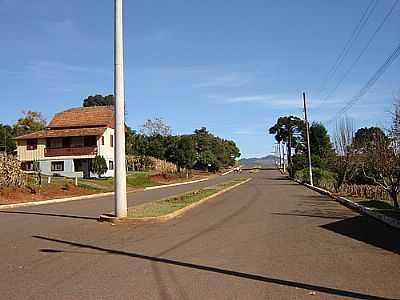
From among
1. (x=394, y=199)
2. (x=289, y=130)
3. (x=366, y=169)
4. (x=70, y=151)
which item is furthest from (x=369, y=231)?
(x=289, y=130)

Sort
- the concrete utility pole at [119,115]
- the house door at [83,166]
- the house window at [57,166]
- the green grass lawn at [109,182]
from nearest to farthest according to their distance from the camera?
the concrete utility pole at [119,115], the green grass lawn at [109,182], the house door at [83,166], the house window at [57,166]

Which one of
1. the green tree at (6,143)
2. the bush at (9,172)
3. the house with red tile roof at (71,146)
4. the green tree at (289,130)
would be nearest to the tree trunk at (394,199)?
the bush at (9,172)

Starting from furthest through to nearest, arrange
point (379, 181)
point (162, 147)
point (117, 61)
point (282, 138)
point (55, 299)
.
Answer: point (282, 138)
point (162, 147)
point (379, 181)
point (117, 61)
point (55, 299)

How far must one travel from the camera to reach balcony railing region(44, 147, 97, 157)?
54.4m

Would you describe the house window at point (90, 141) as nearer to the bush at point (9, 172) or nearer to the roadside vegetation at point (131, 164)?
the roadside vegetation at point (131, 164)

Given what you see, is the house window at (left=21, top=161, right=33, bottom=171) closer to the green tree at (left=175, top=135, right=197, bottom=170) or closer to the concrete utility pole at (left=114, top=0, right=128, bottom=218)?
the green tree at (left=175, top=135, right=197, bottom=170)

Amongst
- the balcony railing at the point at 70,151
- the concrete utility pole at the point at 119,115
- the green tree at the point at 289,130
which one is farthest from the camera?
the green tree at the point at 289,130

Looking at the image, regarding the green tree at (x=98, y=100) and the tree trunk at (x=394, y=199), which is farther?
the green tree at (x=98, y=100)

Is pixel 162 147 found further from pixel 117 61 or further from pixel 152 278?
pixel 152 278

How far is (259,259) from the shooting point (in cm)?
957

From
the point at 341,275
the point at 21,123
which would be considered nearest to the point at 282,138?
the point at 21,123

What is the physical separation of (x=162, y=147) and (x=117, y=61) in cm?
7020

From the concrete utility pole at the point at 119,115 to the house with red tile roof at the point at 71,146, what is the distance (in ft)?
125

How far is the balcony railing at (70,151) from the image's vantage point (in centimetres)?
5444
